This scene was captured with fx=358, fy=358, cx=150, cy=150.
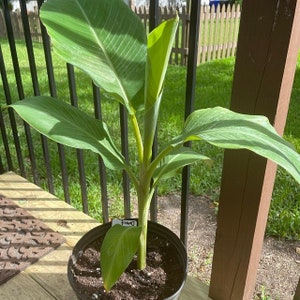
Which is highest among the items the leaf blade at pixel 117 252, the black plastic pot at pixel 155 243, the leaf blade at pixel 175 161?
the leaf blade at pixel 175 161

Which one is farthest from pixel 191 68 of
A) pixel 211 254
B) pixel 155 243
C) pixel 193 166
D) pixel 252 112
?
pixel 193 166

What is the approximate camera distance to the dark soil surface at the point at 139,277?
1.02 meters

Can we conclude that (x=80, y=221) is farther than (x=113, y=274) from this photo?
Yes

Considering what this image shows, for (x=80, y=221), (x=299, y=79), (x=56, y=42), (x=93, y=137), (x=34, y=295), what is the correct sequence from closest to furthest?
1. (x=56, y=42)
2. (x=93, y=137)
3. (x=34, y=295)
4. (x=80, y=221)
5. (x=299, y=79)

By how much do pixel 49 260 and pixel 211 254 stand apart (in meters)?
0.80

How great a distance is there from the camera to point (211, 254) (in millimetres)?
1808

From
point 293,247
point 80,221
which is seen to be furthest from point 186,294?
point 293,247

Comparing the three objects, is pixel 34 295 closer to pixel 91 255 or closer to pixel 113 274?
pixel 91 255

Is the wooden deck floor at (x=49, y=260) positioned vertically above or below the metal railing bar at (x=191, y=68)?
below

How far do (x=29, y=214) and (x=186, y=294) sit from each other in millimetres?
867

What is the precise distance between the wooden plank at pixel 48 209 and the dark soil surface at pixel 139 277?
478 mm

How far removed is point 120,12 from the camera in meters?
0.90

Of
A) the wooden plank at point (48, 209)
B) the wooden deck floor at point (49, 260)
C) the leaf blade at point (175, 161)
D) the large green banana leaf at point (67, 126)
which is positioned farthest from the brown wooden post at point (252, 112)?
the wooden plank at point (48, 209)

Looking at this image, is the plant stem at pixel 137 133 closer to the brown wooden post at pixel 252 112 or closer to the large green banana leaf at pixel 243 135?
the large green banana leaf at pixel 243 135
